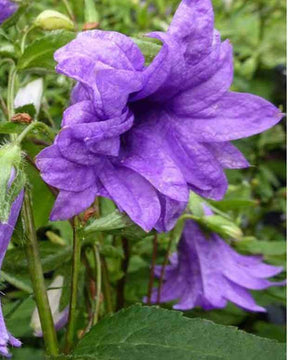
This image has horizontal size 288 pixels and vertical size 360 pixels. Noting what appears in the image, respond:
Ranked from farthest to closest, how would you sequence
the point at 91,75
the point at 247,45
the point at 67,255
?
the point at 247,45 → the point at 67,255 → the point at 91,75

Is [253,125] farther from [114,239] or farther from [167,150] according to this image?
[114,239]

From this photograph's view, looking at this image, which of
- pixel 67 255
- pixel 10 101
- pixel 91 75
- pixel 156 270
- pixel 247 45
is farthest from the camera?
pixel 247 45

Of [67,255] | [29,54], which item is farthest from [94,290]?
[29,54]

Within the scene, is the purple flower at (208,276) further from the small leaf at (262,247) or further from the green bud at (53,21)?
the green bud at (53,21)

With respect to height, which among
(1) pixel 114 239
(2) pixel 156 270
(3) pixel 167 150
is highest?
(3) pixel 167 150

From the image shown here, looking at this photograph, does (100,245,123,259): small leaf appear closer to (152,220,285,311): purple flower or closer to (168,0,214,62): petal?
(152,220,285,311): purple flower

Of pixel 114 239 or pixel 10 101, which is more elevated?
pixel 10 101

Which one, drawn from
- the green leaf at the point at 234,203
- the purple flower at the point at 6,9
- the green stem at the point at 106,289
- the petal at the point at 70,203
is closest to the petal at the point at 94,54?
the petal at the point at 70,203

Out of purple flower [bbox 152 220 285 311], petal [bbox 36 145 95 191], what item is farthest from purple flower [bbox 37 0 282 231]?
purple flower [bbox 152 220 285 311]

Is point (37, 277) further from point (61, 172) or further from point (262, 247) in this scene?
point (262, 247)
